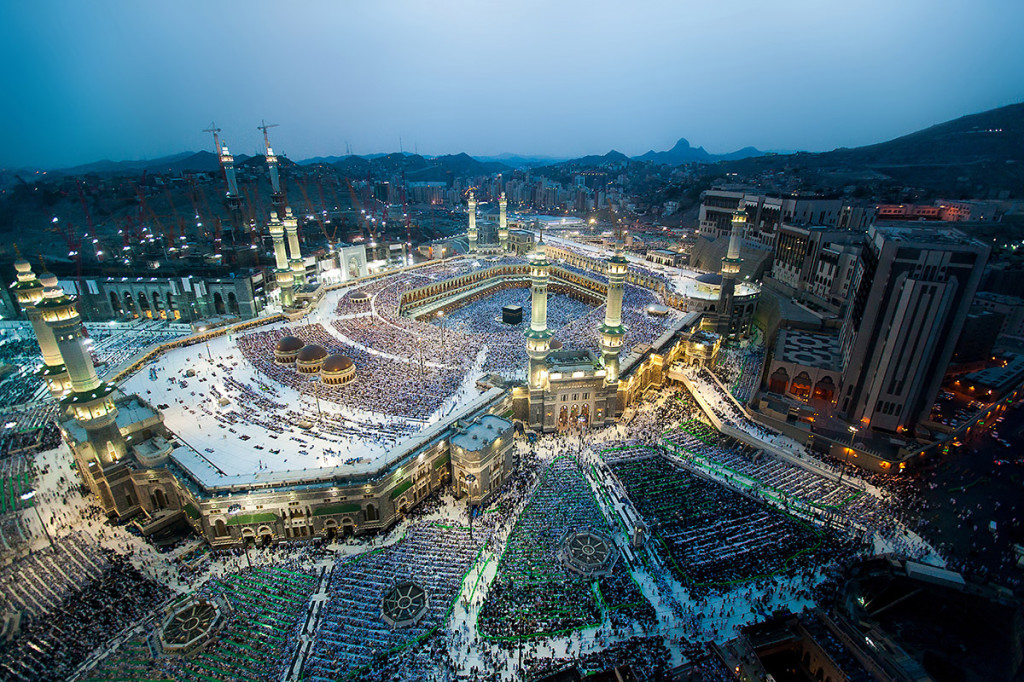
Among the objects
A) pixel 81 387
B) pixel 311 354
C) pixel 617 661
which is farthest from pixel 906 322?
pixel 81 387

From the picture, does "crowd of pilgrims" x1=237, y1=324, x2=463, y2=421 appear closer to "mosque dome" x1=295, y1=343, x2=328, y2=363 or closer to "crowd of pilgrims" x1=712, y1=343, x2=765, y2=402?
"mosque dome" x1=295, y1=343, x2=328, y2=363

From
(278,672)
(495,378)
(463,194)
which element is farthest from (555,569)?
(463,194)

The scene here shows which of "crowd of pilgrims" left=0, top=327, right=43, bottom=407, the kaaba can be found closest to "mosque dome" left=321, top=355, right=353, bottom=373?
the kaaba

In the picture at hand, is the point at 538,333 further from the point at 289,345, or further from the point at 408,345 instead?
the point at 289,345

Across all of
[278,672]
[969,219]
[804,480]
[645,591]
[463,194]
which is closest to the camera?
[278,672]

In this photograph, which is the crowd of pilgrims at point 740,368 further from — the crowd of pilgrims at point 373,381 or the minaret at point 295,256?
the minaret at point 295,256

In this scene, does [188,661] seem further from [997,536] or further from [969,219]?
[969,219]

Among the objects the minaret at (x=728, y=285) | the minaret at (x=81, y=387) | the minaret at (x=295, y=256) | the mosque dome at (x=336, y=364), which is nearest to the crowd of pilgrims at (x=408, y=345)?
the mosque dome at (x=336, y=364)
